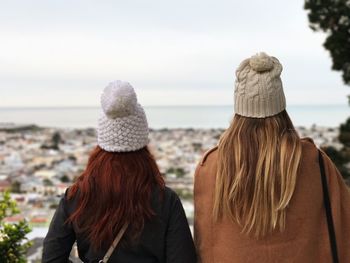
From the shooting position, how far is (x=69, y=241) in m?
1.82

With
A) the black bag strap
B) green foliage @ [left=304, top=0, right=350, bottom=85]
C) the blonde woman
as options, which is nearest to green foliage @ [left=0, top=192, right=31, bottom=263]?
the blonde woman

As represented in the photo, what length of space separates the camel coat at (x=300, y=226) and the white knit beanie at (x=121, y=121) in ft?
0.86

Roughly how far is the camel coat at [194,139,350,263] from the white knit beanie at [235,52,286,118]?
17 centimetres

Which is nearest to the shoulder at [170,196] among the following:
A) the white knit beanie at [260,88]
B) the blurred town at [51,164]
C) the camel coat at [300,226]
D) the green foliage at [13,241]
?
the camel coat at [300,226]

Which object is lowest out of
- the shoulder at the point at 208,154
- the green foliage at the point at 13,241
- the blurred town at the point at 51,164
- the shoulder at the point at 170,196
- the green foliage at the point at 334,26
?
the blurred town at the point at 51,164

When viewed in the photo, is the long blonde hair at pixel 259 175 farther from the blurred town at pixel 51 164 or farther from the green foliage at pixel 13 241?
the blurred town at pixel 51 164

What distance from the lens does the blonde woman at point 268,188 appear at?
5.85 ft

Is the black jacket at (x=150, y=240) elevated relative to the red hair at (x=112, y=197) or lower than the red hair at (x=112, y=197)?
lower

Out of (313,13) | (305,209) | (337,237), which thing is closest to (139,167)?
(305,209)

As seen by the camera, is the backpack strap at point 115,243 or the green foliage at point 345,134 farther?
the green foliage at point 345,134

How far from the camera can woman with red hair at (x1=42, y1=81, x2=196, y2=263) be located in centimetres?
174

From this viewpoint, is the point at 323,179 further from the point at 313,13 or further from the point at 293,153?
the point at 313,13

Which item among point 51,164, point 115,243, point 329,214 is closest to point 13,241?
point 115,243

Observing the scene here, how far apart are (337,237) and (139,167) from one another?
705 mm
